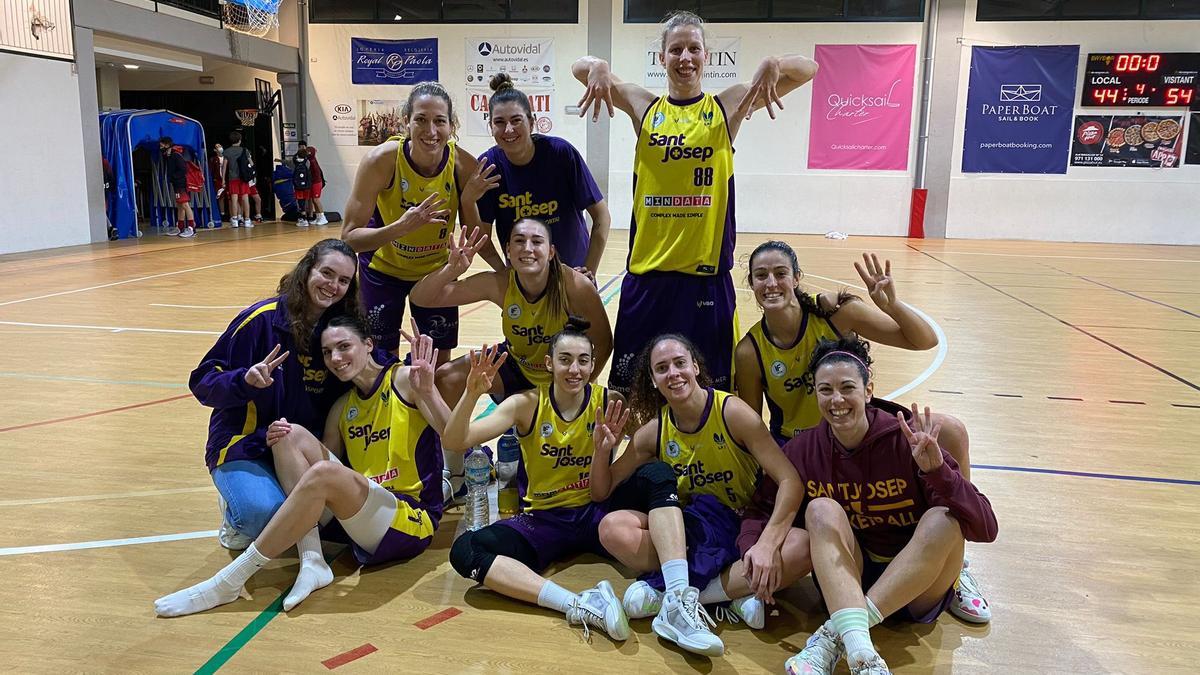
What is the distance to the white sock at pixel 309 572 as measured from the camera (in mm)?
2609

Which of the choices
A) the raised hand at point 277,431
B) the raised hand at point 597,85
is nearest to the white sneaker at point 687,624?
the raised hand at point 277,431

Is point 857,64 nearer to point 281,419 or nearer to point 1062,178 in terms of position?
point 1062,178

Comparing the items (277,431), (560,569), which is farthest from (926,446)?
(277,431)

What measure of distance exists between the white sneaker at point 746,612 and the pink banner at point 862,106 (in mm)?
14288

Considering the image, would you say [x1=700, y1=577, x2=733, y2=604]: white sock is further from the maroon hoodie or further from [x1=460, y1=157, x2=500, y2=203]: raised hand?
[x1=460, y1=157, x2=500, y2=203]: raised hand

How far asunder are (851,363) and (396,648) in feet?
5.24

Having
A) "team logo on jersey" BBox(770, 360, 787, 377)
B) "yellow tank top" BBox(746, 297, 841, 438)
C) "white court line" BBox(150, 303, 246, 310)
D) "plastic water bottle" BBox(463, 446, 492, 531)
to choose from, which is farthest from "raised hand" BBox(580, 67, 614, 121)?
"white court line" BBox(150, 303, 246, 310)

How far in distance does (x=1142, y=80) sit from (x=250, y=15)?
15.3 metres

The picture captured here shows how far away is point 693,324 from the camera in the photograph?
3461mm

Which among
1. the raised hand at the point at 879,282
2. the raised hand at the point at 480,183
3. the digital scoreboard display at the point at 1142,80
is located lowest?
the raised hand at the point at 879,282

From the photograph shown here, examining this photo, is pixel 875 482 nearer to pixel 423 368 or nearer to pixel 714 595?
pixel 714 595

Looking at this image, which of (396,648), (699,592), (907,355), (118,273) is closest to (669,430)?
(699,592)

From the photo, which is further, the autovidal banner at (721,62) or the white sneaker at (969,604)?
the autovidal banner at (721,62)

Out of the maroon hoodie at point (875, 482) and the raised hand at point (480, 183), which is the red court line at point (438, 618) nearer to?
the maroon hoodie at point (875, 482)
